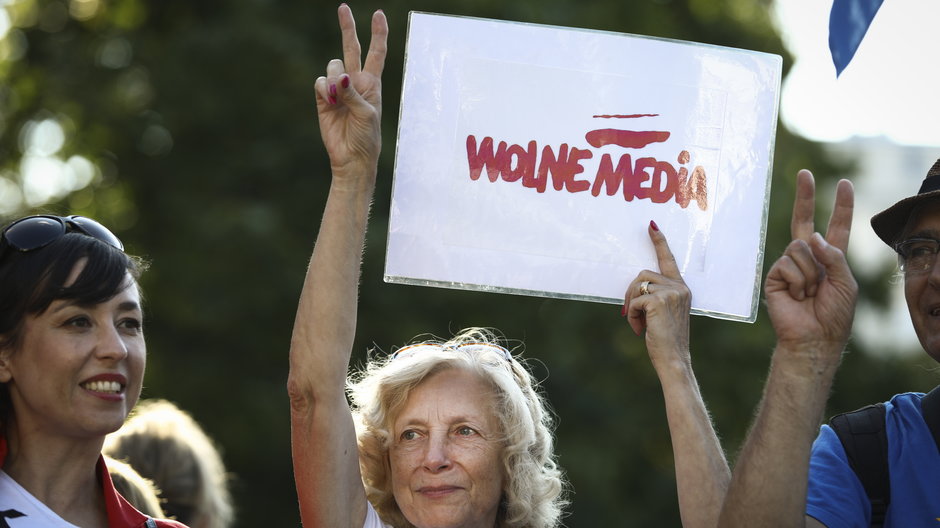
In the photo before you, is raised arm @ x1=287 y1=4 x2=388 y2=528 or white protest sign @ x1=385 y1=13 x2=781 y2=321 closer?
raised arm @ x1=287 y1=4 x2=388 y2=528

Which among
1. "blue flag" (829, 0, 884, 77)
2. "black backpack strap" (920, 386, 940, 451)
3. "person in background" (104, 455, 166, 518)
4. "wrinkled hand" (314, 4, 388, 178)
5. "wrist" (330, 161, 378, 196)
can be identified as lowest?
"person in background" (104, 455, 166, 518)

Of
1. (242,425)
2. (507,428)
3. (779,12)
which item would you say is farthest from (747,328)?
(507,428)

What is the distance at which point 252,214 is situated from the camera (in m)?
7.76

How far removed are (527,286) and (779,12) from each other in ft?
26.6

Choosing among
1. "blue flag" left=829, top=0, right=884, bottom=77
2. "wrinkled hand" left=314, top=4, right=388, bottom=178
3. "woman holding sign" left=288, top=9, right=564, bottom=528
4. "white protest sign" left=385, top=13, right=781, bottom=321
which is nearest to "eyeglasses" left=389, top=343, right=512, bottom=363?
"woman holding sign" left=288, top=9, right=564, bottom=528

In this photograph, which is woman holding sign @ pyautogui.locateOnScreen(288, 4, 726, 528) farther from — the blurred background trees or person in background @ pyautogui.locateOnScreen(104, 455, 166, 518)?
the blurred background trees

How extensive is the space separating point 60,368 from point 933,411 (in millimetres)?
1994

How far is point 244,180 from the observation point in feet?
26.9

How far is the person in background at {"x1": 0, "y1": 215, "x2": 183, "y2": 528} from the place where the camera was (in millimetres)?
2439

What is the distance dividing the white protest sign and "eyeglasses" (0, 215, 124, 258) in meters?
0.70

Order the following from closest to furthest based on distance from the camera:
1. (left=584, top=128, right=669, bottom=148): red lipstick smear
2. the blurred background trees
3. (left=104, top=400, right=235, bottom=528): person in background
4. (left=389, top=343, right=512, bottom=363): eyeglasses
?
1. (left=584, top=128, right=669, bottom=148): red lipstick smear
2. (left=389, top=343, right=512, bottom=363): eyeglasses
3. (left=104, top=400, right=235, bottom=528): person in background
4. the blurred background trees

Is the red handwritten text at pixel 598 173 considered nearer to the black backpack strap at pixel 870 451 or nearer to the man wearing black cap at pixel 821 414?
the man wearing black cap at pixel 821 414

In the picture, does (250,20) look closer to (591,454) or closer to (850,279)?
(591,454)

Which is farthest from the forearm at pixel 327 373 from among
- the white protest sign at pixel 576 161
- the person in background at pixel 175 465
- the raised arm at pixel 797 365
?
the person in background at pixel 175 465
